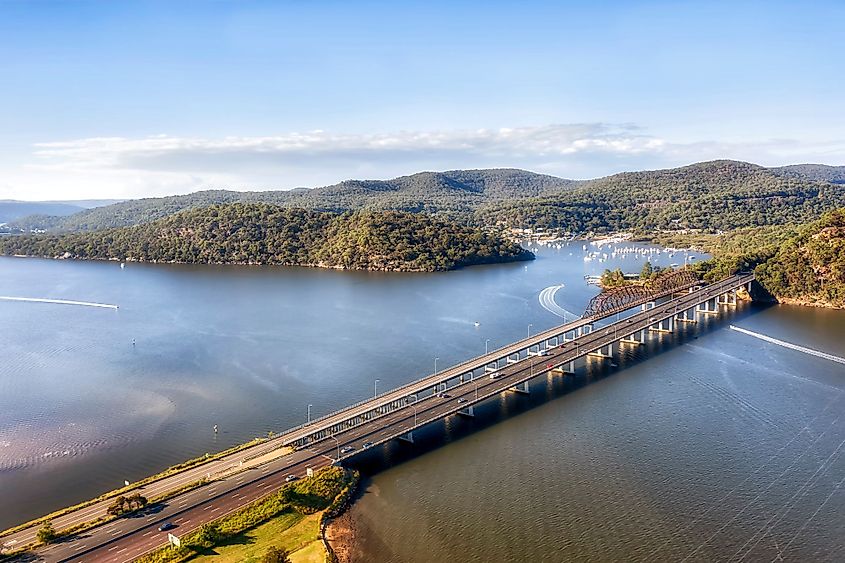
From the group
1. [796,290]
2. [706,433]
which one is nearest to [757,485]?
[706,433]

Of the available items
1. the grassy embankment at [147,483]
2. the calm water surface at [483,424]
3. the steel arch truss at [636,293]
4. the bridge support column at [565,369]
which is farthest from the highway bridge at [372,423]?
the calm water surface at [483,424]

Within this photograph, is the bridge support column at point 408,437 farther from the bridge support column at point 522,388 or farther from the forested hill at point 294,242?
the forested hill at point 294,242

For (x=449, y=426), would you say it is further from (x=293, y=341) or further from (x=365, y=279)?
(x=365, y=279)

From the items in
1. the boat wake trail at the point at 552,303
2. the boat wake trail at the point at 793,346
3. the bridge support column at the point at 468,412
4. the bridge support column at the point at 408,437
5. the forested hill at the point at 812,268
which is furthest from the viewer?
the forested hill at the point at 812,268

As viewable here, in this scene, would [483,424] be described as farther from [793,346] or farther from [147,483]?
[793,346]

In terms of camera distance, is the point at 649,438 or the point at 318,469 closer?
the point at 318,469
